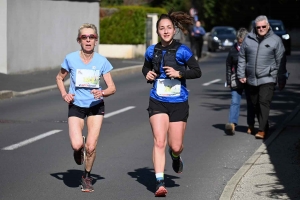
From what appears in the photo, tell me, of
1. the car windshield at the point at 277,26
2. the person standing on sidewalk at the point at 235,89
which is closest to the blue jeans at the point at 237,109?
the person standing on sidewalk at the point at 235,89

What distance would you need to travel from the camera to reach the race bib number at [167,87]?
26.2ft

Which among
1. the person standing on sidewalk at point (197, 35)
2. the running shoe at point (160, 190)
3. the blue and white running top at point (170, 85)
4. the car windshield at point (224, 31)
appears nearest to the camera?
the running shoe at point (160, 190)

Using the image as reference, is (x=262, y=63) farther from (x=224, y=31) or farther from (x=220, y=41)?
(x=224, y=31)

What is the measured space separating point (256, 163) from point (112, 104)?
8262 mm

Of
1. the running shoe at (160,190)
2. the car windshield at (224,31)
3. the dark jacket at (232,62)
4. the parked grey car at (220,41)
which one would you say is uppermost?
the dark jacket at (232,62)

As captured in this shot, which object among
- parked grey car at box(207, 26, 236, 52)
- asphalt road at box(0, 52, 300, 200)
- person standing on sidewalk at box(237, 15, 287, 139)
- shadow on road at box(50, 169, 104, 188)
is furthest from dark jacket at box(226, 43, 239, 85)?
parked grey car at box(207, 26, 236, 52)

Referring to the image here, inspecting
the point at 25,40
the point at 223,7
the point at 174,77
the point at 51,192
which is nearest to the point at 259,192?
the point at 174,77

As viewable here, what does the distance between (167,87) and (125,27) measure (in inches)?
1135

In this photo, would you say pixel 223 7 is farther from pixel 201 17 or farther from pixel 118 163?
pixel 118 163

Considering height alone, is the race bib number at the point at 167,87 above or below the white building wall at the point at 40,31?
above

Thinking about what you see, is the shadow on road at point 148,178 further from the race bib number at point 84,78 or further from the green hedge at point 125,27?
the green hedge at point 125,27

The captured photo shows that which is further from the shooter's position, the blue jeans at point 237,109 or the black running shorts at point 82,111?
the blue jeans at point 237,109

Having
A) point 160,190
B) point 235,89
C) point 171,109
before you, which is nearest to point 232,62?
point 235,89

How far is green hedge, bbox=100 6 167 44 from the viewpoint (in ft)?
119
